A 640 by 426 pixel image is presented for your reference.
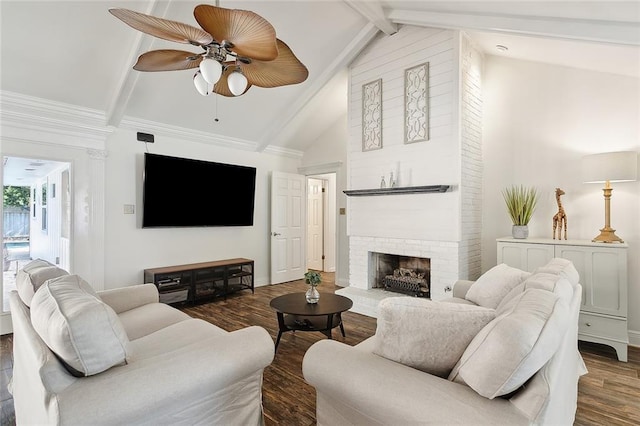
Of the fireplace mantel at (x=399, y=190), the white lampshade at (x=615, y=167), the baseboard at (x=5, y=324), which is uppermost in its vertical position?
the white lampshade at (x=615, y=167)

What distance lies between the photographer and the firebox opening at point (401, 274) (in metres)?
4.17

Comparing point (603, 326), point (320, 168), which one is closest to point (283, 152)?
point (320, 168)

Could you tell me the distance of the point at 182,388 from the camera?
134cm

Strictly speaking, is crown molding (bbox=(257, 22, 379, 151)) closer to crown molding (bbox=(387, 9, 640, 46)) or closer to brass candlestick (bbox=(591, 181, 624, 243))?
crown molding (bbox=(387, 9, 640, 46))

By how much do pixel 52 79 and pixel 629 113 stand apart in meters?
5.90

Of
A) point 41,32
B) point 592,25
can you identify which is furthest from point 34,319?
point 592,25

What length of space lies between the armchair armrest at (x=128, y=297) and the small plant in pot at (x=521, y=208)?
375 centimetres

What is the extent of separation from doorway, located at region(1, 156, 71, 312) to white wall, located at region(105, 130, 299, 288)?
0.52m

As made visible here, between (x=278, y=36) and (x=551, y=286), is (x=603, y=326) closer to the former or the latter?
(x=551, y=286)

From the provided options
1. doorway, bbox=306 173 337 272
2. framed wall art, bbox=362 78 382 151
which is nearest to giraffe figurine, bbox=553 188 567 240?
framed wall art, bbox=362 78 382 151

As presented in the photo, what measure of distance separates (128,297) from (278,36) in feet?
10.6

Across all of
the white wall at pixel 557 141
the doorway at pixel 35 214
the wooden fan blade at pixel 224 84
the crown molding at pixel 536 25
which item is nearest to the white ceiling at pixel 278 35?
the crown molding at pixel 536 25

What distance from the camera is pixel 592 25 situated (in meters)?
2.55

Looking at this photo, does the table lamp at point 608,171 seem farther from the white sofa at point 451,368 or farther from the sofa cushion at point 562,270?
the white sofa at point 451,368
